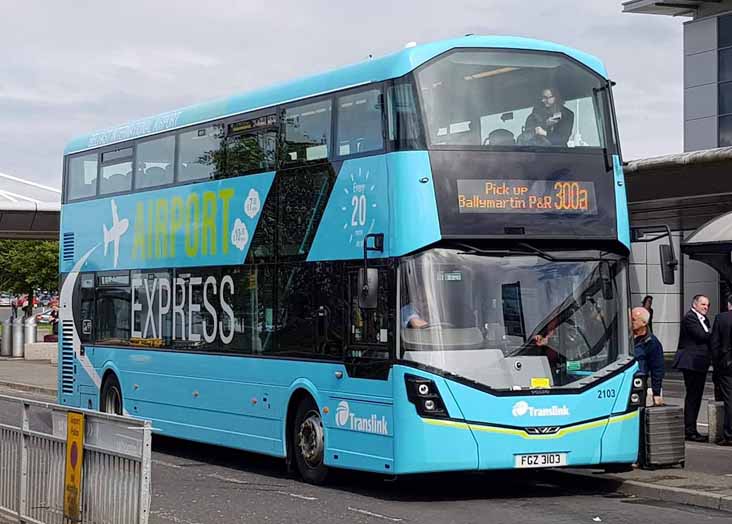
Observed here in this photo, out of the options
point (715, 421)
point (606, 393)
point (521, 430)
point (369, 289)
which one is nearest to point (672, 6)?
point (715, 421)

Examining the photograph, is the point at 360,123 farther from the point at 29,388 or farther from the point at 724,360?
the point at 29,388

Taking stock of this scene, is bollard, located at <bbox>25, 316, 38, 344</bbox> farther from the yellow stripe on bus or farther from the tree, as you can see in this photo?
the yellow stripe on bus

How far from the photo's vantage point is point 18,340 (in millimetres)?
48125

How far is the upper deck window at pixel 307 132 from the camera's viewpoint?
14.3 metres

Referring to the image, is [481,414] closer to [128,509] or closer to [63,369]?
[128,509]

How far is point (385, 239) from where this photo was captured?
12.9m

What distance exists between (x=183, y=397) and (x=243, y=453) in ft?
6.13

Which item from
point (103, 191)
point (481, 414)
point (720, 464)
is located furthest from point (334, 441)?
point (103, 191)

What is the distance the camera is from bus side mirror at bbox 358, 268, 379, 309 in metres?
12.9

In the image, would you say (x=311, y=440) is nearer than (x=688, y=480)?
No

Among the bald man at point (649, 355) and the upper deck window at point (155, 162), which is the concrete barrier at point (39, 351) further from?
the bald man at point (649, 355)

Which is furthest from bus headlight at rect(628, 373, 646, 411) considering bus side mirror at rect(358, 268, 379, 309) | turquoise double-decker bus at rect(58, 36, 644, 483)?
bus side mirror at rect(358, 268, 379, 309)

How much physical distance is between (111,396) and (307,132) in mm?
6316

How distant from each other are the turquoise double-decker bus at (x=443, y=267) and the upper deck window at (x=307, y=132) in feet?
0.08
